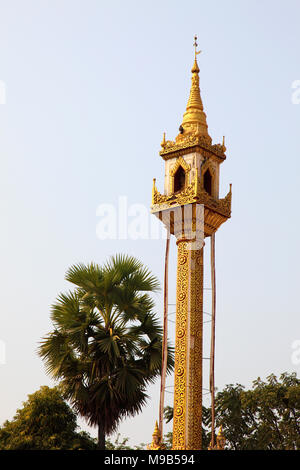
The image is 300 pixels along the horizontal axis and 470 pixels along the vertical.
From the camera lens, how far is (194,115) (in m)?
22.3

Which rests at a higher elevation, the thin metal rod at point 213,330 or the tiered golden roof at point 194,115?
Result: the tiered golden roof at point 194,115

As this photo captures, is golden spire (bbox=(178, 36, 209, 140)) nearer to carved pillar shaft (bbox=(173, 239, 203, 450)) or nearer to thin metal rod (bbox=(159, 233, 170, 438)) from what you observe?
thin metal rod (bbox=(159, 233, 170, 438))

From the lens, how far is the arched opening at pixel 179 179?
2161 centimetres

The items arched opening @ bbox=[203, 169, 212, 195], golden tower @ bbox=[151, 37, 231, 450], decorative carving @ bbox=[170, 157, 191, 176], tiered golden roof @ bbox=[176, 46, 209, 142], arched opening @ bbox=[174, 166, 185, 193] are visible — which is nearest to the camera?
golden tower @ bbox=[151, 37, 231, 450]

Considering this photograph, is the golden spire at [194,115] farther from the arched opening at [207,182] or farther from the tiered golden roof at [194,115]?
the arched opening at [207,182]

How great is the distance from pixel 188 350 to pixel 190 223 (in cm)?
334

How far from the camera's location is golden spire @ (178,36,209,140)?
21.8 metres

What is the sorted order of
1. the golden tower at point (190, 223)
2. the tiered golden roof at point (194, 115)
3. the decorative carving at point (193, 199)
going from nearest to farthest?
the golden tower at point (190, 223), the decorative carving at point (193, 199), the tiered golden roof at point (194, 115)

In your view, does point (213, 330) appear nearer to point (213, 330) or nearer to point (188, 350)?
point (213, 330)

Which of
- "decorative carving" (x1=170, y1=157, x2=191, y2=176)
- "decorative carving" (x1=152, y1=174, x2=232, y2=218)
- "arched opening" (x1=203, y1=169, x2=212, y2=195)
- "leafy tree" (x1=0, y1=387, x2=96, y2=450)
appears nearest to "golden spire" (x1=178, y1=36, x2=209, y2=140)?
"decorative carving" (x1=170, y1=157, x2=191, y2=176)

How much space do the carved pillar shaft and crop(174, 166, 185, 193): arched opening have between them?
5.01 ft

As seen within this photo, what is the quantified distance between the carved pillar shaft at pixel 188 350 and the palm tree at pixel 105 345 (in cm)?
147

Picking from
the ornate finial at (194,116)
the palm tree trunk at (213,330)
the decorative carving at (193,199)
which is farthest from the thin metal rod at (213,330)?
the ornate finial at (194,116)

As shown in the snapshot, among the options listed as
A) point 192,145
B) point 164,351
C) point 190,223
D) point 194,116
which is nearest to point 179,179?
point 192,145
